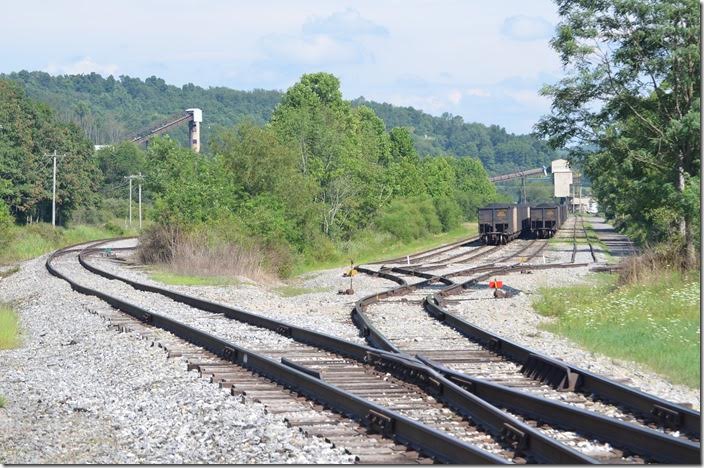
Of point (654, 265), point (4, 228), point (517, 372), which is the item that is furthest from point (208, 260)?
point (517, 372)

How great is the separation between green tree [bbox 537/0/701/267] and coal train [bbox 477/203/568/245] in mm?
33525

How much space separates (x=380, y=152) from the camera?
90188mm

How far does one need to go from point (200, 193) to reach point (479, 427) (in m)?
33.1

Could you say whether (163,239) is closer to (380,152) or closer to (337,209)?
(337,209)

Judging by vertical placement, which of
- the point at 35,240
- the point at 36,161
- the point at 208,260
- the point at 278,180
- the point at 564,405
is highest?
the point at 36,161

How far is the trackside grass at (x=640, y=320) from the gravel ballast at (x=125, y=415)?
5210 millimetres

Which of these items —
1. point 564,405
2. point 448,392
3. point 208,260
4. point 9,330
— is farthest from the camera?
point 208,260

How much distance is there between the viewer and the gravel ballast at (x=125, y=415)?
26.6 feet

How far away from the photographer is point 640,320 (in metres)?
17.3

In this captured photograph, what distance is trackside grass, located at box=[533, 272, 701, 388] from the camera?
13.1 metres

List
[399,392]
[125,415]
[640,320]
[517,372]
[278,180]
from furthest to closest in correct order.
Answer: [278,180], [640,320], [517,372], [399,392], [125,415]

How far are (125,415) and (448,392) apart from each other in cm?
311

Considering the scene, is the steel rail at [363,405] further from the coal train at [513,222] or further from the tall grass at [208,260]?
the coal train at [513,222]

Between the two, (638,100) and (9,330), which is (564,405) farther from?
(638,100)
